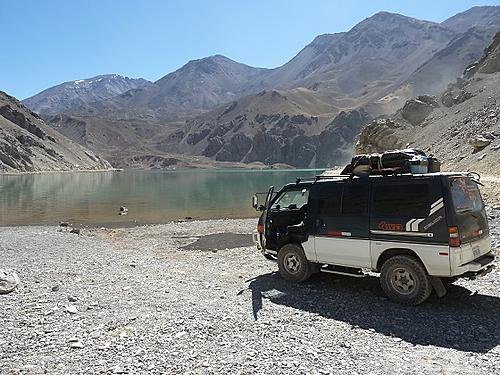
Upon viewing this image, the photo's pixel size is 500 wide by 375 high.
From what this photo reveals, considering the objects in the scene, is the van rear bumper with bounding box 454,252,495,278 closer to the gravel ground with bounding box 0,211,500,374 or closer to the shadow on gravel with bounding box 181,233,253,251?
the gravel ground with bounding box 0,211,500,374

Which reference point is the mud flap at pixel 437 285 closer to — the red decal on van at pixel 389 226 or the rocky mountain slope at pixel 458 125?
the red decal on van at pixel 389 226

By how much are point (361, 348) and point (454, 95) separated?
69.1 metres

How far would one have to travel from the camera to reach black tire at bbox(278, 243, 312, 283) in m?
10.9

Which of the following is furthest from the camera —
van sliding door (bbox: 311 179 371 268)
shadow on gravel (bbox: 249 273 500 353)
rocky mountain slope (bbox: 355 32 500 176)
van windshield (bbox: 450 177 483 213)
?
rocky mountain slope (bbox: 355 32 500 176)

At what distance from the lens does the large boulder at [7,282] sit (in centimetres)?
983

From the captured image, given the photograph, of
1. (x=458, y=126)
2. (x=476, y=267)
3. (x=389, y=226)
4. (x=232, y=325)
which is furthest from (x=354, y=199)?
(x=458, y=126)

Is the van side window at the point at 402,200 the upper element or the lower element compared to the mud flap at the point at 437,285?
upper

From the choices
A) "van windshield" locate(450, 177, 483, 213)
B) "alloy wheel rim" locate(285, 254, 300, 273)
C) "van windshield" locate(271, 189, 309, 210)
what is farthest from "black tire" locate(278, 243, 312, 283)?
"van windshield" locate(450, 177, 483, 213)

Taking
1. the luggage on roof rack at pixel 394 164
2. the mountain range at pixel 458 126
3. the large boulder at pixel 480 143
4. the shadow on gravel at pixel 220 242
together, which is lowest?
the shadow on gravel at pixel 220 242

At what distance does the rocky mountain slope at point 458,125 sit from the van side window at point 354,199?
27.4 metres

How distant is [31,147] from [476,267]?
537 ft

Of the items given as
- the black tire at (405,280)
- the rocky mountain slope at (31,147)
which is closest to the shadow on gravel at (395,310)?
the black tire at (405,280)

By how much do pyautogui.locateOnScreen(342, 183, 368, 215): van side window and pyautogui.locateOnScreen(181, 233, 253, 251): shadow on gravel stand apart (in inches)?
→ 431

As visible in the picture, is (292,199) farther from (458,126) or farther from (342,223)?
(458,126)
